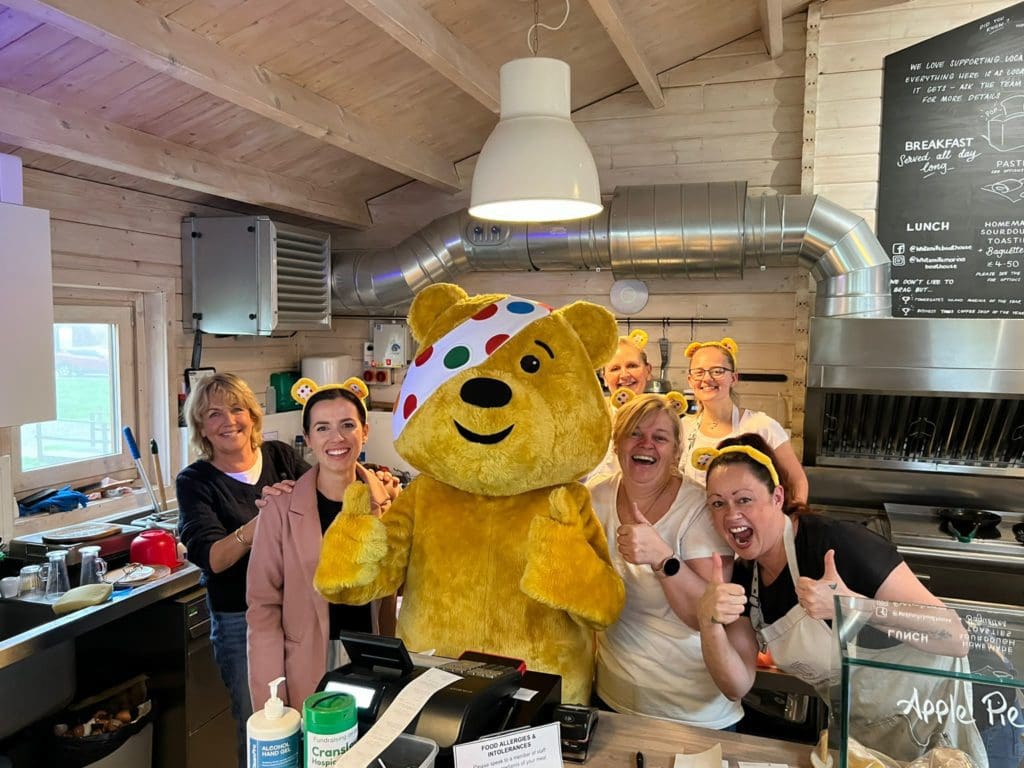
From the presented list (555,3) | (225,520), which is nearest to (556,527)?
(225,520)

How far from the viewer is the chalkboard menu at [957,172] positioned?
9.80 feet

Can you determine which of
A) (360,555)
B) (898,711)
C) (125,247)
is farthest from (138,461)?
(898,711)

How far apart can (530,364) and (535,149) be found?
46 cm

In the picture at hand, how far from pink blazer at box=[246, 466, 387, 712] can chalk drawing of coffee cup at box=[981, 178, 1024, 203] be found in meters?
2.97

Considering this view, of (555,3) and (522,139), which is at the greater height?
(555,3)

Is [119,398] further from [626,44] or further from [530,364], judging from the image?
[626,44]

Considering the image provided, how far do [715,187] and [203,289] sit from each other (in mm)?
2179

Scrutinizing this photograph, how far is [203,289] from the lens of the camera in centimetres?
312

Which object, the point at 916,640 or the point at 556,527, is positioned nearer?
the point at 916,640

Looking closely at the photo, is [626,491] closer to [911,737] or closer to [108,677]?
[911,737]

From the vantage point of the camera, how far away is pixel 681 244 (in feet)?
10.1

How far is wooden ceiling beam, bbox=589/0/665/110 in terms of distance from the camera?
224 centimetres

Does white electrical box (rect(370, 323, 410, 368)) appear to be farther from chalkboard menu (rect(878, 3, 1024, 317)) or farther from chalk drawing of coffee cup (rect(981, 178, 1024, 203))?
chalk drawing of coffee cup (rect(981, 178, 1024, 203))

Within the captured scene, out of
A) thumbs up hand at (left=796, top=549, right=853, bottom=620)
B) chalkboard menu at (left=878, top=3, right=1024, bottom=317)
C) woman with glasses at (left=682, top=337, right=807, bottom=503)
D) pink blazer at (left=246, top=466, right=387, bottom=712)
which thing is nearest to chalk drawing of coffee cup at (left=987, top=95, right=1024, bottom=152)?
chalkboard menu at (left=878, top=3, right=1024, bottom=317)
